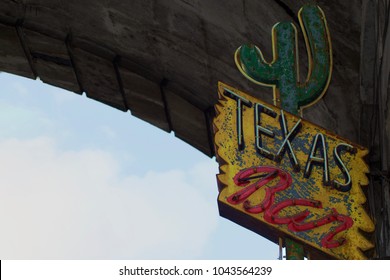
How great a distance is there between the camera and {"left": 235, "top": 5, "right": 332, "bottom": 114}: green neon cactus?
829 inches

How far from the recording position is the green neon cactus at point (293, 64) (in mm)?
21047

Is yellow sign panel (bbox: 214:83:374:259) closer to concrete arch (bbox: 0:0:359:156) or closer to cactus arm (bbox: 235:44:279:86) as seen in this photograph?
cactus arm (bbox: 235:44:279:86)

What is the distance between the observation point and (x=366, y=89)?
23.4 meters

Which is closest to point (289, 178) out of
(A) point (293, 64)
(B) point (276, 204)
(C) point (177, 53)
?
(B) point (276, 204)

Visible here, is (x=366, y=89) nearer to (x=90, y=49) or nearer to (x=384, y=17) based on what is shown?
(x=384, y=17)

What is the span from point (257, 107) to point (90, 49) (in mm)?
8837

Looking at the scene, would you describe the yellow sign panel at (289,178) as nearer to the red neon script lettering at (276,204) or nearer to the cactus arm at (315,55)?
the red neon script lettering at (276,204)

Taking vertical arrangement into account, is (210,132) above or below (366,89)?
above

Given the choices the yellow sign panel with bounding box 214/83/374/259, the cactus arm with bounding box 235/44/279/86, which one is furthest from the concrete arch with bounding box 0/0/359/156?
Result: the yellow sign panel with bounding box 214/83/374/259

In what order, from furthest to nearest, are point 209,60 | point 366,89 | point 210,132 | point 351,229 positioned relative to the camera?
point 210,132
point 209,60
point 366,89
point 351,229

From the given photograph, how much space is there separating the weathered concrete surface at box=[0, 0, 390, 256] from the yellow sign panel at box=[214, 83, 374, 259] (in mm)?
2309

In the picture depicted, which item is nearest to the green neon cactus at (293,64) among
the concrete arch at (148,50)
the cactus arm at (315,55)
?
the cactus arm at (315,55)

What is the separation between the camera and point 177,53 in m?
27.5
